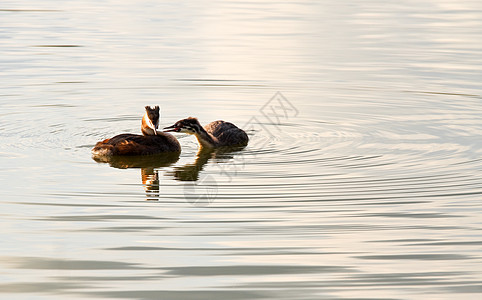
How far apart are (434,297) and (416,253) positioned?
1118 millimetres

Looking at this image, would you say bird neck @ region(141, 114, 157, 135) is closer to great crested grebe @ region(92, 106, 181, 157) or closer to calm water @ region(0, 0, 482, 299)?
great crested grebe @ region(92, 106, 181, 157)

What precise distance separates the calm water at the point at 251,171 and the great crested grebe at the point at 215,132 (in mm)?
290

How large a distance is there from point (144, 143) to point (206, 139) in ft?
3.38

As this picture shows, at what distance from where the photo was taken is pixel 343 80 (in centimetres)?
1812

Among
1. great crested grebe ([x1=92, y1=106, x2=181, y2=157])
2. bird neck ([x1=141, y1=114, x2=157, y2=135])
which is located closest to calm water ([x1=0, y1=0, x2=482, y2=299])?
great crested grebe ([x1=92, y1=106, x2=181, y2=157])

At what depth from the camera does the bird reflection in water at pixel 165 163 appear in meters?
11.0

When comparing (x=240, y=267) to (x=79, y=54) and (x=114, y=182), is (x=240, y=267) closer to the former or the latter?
(x=114, y=182)

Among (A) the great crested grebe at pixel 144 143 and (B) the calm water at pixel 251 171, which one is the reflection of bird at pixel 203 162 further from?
(A) the great crested grebe at pixel 144 143

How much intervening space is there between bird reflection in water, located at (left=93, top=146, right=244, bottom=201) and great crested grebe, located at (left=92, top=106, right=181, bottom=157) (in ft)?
0.26

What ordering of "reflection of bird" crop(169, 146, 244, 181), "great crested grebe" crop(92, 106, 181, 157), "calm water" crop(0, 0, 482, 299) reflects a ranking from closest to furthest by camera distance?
"calm water" crop(0, 0, 482, 299) < "reflection of bird" crop(169, 146, 244, 181) < "great crested grebe" crop(92, 106, 181, 157)

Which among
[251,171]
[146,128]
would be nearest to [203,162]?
[146,128]

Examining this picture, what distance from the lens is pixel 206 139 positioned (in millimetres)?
13039

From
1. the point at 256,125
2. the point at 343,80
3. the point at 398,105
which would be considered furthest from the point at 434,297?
the point at 343,80

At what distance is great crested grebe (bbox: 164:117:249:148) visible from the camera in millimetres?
12966
